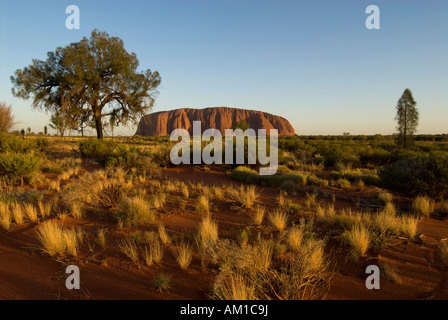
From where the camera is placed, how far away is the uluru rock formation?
116m

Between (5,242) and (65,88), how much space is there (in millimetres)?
16289

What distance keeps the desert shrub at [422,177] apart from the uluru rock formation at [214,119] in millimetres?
104462

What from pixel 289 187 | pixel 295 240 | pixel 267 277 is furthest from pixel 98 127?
pixel 267 277

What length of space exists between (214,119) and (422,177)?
114768 millimetres

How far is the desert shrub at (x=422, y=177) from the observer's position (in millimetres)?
7141

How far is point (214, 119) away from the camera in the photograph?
119875 millimetres

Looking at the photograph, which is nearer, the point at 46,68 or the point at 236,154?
the point at 236,154

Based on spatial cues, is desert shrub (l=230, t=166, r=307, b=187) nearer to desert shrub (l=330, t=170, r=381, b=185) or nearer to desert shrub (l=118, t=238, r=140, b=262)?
desert shrub (l=330, t=170, r=381, b=185)

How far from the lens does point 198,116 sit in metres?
126

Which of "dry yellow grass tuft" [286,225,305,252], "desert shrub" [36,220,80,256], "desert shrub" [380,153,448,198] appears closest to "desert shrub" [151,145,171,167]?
"desert shrub" [36,220,80,256]

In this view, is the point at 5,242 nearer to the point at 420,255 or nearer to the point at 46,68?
the point at 420,255

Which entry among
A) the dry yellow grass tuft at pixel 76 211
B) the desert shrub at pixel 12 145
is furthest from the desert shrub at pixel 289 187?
the desert shrub at pixel 12 145

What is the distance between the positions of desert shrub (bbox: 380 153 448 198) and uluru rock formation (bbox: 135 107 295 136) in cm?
10446
